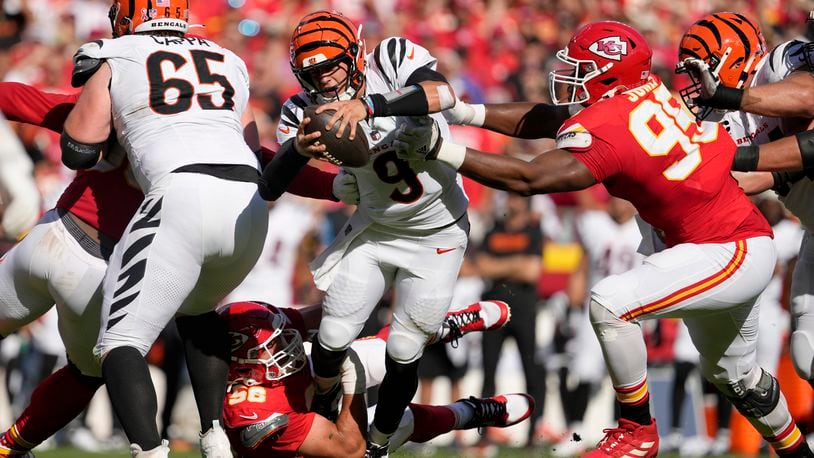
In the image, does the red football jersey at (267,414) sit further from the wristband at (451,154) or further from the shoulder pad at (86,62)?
the shoulder pad at (86,62)

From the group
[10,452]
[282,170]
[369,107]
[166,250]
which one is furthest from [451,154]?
[10,452]

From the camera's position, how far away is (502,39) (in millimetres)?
13703

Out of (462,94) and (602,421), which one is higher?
(462,94)

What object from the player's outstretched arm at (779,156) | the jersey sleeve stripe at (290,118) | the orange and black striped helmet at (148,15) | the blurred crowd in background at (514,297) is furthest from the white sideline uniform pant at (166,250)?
the blurred crowd in background at (514,297)

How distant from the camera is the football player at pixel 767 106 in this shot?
17.7ft

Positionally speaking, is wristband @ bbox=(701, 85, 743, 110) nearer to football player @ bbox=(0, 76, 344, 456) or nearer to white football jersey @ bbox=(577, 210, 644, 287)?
football player @ bbox=(0, 76, 344, 456)

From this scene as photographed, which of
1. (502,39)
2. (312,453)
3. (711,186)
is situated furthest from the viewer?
(502,39)

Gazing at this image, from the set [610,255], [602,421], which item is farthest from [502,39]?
[602,421]

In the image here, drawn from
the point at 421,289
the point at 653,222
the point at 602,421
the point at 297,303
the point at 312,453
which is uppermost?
the point at 653,222

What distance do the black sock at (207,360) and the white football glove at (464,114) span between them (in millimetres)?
1469

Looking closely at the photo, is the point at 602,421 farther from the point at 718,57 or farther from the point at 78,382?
the point at 78,382

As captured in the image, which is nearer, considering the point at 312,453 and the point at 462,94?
the point at 312,453

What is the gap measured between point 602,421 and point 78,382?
538 cm

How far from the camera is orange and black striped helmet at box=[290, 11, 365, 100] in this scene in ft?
17.2
